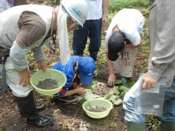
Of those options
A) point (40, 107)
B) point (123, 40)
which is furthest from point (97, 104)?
point (123, 40)

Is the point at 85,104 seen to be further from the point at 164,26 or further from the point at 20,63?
the point at 164,26

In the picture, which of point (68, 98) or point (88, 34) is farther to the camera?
point (88, 34)

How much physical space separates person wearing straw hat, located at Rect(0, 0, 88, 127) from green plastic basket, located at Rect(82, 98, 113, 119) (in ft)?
2.66

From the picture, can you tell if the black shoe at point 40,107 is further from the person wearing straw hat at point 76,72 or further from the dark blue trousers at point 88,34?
the dark blue trousers at point 88,34

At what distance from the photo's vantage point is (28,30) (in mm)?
2199

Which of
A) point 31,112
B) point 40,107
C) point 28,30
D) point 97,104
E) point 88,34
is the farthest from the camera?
point 88,34

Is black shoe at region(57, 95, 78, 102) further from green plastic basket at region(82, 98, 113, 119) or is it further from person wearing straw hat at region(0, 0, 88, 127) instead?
person wearing straw hat at region(0, 0, 88, 127)

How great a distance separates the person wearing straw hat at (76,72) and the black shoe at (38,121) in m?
0.41

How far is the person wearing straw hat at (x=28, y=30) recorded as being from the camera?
2.23 m

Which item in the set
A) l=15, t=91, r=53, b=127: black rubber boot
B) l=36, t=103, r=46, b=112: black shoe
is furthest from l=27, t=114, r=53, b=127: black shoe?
l=36, t=103, r=46, b=112: black shoe

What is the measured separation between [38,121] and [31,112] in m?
0.14

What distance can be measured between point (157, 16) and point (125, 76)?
2.05m

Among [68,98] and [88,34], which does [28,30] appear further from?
[88,34]

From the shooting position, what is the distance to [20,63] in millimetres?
2361
